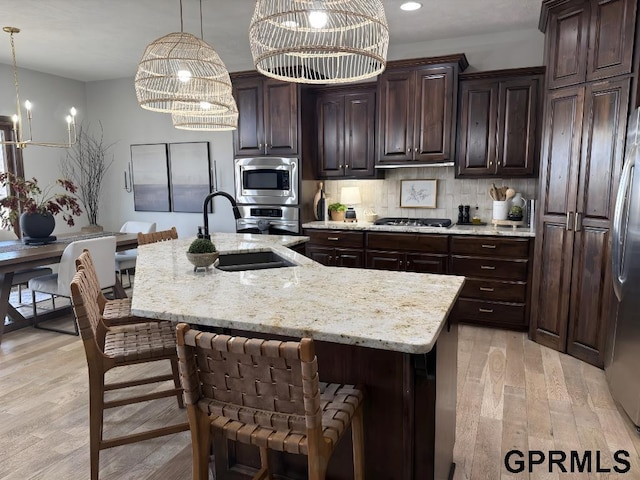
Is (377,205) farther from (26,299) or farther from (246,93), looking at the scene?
(26,299)

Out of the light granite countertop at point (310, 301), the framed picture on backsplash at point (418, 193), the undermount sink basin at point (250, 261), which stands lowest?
the undermount sink basin at point (250, 261)

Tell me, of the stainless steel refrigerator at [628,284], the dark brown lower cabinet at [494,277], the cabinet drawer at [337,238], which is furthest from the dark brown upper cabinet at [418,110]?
the stainless steel refrigerator at [628,284]

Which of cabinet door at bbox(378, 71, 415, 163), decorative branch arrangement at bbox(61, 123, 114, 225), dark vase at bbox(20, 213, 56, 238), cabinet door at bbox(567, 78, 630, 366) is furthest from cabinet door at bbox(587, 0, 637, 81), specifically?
decorative branch arrangement at bbox(61, 123, 114, 225)

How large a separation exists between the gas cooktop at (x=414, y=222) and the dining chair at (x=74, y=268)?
2548 mm

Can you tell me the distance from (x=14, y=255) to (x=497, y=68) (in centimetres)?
462

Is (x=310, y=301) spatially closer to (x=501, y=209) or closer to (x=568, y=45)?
(x=568, y=45)

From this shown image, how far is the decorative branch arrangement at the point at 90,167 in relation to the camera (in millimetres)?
6258

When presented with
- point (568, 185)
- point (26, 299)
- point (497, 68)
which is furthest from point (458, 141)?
point (26, 299)

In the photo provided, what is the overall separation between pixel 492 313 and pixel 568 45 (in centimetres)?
221

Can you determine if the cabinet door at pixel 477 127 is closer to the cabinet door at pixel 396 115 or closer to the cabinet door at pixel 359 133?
the cabinet door at pixel 396 115

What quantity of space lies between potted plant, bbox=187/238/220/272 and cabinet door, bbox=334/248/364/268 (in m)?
2.32

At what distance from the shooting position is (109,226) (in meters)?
6.54

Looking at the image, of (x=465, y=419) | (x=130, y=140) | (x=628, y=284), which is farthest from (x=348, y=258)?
(x=130, y=140)

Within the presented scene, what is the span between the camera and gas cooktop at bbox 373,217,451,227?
13.9 feet
